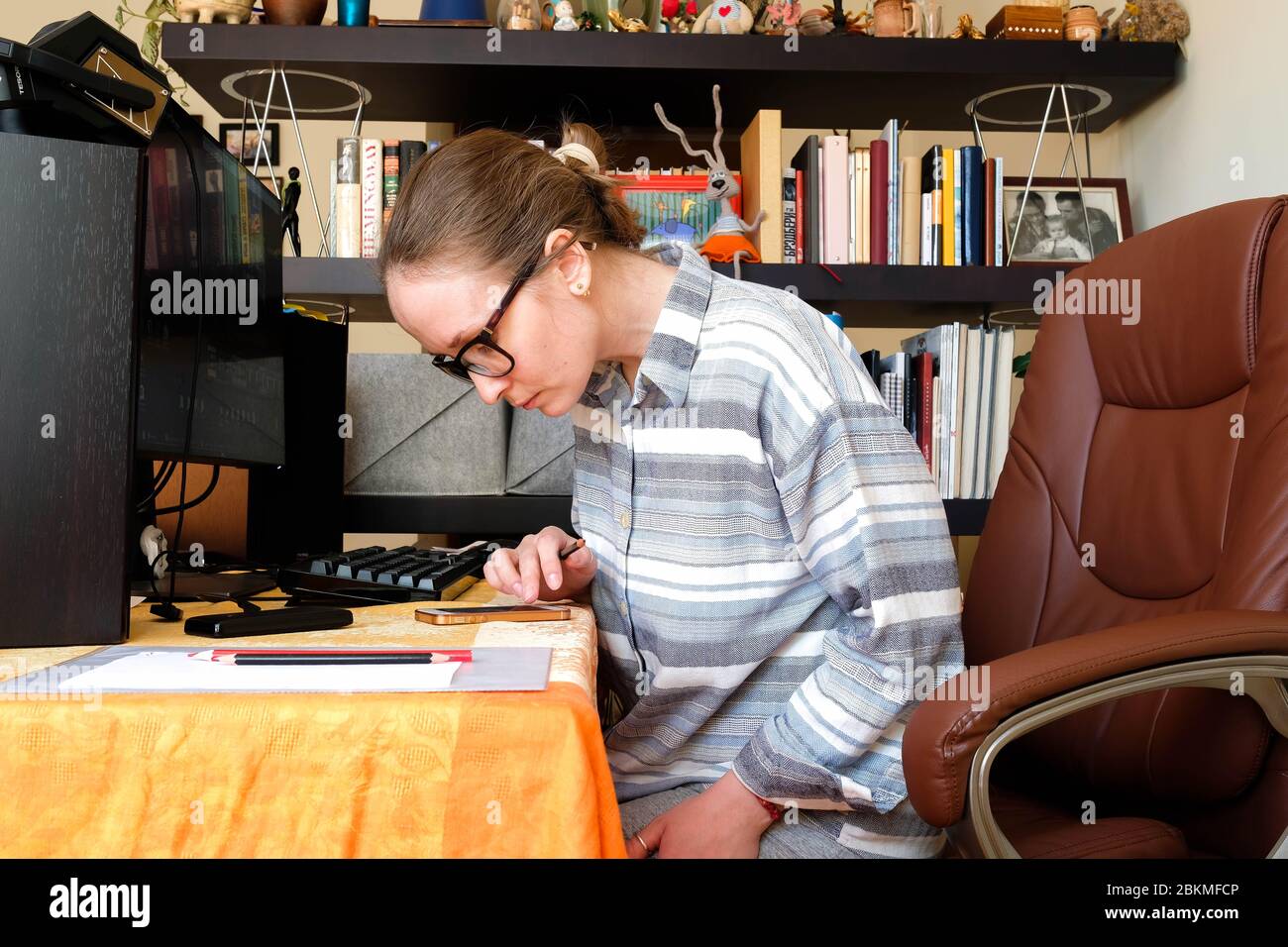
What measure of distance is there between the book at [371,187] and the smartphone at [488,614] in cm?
111

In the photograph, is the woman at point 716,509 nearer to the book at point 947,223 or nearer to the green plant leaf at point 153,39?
the book at point 947,223

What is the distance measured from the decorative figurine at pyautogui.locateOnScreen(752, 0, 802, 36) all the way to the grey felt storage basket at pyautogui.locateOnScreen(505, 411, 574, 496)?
0.79 m

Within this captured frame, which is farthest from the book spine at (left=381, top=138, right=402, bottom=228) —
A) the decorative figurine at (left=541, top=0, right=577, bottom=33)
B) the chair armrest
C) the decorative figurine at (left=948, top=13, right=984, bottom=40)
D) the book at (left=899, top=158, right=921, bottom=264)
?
the chair armrest

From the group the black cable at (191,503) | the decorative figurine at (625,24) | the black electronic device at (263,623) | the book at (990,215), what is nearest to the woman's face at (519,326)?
the black electronic device at (263,623)

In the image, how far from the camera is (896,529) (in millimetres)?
880

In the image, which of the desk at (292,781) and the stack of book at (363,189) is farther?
the stack of book at (363,189)

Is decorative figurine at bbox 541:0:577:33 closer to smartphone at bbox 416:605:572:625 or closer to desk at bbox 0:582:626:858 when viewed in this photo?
smartphone at bbox 416:605:572:625

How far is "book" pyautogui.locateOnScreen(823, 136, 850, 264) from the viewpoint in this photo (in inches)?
73.5

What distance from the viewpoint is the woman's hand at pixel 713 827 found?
2.90 ft

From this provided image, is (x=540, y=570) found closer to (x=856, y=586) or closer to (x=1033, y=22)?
(x=856, y=586)

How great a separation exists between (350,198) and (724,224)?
0.67 m

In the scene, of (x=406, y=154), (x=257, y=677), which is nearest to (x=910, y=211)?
(x=406, y=154)
